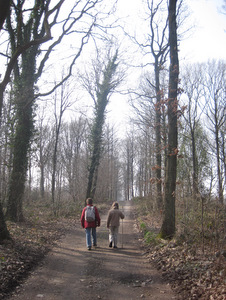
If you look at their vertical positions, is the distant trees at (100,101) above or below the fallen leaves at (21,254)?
above

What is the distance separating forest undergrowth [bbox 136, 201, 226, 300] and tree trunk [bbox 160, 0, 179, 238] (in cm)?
59

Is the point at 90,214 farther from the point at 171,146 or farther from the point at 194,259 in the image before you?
the point at 194,259

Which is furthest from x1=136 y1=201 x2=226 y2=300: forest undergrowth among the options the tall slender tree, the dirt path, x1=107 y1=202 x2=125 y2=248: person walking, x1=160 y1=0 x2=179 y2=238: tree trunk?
the tall slender tree

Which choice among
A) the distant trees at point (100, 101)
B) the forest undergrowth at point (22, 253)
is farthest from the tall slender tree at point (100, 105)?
the forest undergrowth at point (22, 253)

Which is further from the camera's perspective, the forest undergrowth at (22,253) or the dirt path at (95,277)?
the forest undergrowth at (22,253)

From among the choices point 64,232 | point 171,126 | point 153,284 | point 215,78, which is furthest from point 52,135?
point 153,284

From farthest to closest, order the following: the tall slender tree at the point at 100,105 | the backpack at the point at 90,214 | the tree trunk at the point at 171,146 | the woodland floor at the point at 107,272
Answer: the tall slender tree at the point at 100,105
the backpack at the point at 90,214
the tree trunk at the point at 171,146
the woodland floor at the point at 107,272

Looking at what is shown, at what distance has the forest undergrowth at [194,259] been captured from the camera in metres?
4.68

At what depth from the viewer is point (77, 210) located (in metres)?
19.2

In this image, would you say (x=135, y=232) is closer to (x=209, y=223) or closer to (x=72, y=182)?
(x=209, y=223)

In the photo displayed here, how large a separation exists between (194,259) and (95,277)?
2366 mm

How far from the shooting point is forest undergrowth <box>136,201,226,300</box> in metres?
4.68

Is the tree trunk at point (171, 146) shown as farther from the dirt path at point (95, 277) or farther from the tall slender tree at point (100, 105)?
the tall slender tree at point (100, 105)

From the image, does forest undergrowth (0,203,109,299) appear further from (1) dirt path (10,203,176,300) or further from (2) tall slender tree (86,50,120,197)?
(2) tall slender tree (86,50,120,197)
